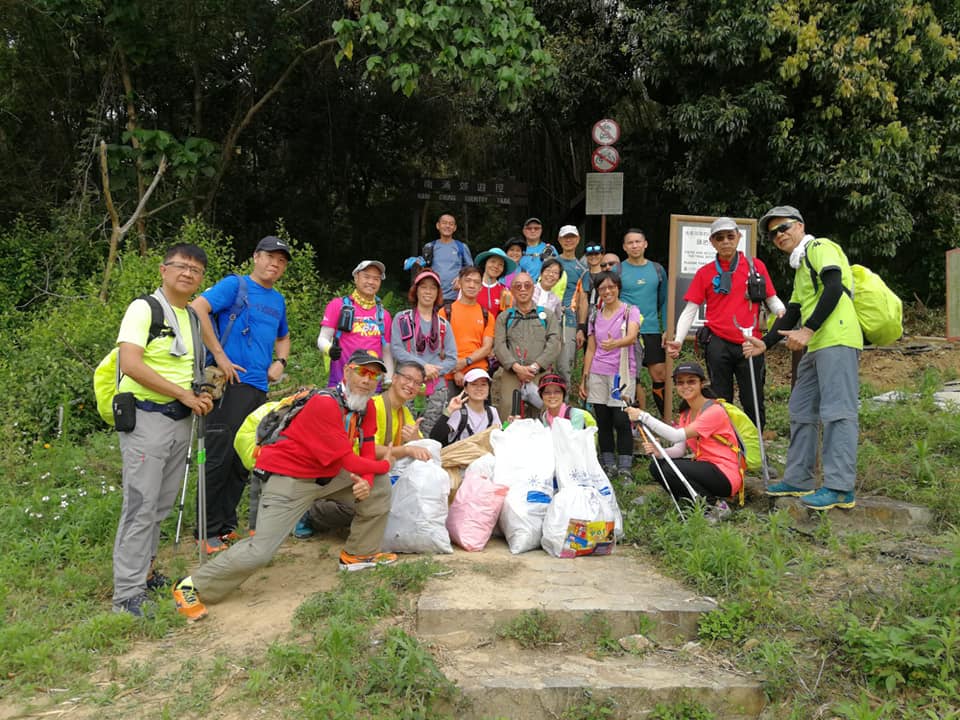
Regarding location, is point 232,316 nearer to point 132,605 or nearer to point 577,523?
point 132,605

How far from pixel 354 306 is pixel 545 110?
8317 mm

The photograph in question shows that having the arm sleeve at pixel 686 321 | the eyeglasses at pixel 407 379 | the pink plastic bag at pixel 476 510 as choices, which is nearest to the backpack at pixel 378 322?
the eyeglasses at pixel 407 379

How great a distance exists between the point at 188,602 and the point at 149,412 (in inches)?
39.7

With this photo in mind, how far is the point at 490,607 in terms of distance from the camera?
3.63m

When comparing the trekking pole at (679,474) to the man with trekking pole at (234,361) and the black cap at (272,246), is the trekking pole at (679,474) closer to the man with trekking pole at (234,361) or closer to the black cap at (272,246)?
the man with trekking pole at (234,361)

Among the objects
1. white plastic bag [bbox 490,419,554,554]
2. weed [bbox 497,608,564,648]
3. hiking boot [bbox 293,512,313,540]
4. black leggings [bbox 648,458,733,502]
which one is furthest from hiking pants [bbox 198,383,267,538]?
black leggings [bbox 648,458,733,502]

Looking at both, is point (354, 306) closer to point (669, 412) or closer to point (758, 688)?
point (669, 412)

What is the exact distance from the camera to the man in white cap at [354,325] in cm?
516

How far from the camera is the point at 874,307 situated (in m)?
4.54

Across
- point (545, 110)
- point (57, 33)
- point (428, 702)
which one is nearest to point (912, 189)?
point (545, 110)

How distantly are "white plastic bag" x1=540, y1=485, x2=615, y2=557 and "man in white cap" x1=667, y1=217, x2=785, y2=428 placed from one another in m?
1.63

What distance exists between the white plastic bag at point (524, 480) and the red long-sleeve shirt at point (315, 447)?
0.97 meters

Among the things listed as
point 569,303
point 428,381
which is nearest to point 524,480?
point 428,381

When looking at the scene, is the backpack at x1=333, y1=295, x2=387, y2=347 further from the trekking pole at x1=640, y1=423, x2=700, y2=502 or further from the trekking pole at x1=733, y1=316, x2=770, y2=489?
the trekking pole at x1=733, y1=316, x2=770, y2=489
